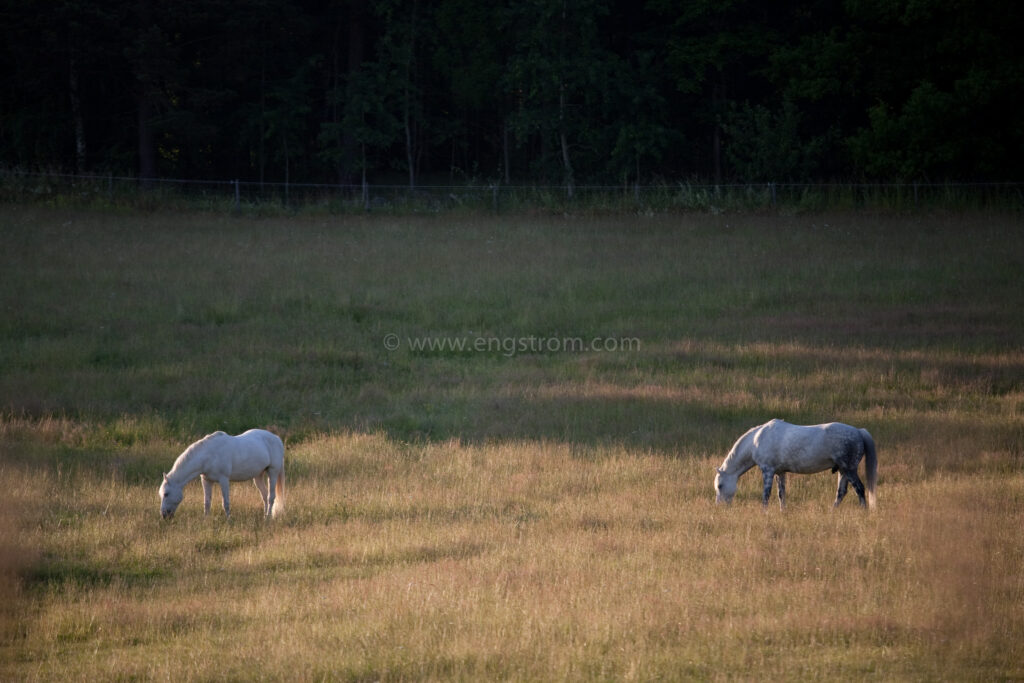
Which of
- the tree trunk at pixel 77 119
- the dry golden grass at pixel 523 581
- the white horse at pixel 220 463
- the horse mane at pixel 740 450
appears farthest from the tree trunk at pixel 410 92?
the horse mane at pixel 740 450

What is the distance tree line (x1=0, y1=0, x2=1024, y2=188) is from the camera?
147ft

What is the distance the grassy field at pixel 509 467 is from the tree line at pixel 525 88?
62.2 ft

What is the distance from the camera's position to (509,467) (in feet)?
40.2

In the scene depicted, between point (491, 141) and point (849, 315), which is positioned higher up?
point (491, 141)

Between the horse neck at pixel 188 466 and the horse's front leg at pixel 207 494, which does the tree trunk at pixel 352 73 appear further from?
the horse neck at pixel 188 466

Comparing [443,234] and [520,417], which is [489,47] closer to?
[443,234]

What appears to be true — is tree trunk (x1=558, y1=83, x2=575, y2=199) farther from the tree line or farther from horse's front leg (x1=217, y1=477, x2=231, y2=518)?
horse's front leg (x1=217, y1=477, x2=231, y2=518)

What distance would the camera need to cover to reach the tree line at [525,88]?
44.7 meters

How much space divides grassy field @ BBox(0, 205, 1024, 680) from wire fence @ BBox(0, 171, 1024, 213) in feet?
36.2

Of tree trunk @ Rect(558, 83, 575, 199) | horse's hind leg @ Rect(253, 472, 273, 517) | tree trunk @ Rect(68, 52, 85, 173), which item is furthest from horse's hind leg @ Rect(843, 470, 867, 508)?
tree trunk @ Rect(68, 52, 85, 173)

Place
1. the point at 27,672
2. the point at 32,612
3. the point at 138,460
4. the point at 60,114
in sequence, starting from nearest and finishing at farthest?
the point at 27,672, the point at 32,612, the point at 138,460, the point at 60,114

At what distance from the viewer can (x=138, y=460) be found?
41.2ft

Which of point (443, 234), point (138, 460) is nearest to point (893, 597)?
point (138, 460)

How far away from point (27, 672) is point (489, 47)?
5404cm
